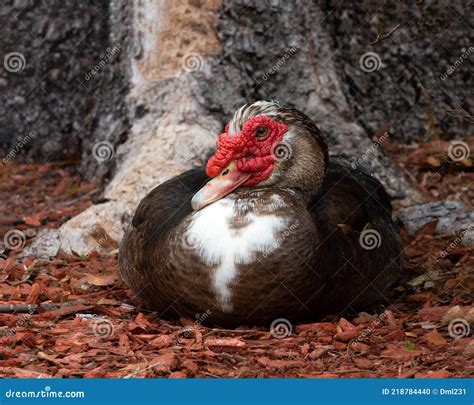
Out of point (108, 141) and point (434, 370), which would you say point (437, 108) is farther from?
point (434, 370)

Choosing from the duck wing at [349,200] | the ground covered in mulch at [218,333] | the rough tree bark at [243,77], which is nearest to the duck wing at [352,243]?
the duck wing at [349,200]

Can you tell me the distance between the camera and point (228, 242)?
15.0 feet

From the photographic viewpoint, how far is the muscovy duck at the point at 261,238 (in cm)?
458

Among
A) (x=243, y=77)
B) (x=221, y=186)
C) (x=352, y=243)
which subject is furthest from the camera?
(x=243, y=77)

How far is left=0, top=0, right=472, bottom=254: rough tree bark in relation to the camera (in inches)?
257

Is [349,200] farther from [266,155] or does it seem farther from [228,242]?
[228,242]

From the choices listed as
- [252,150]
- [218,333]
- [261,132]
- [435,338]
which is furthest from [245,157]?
[435,338]

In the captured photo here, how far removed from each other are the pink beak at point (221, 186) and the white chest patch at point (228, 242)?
0.15 m

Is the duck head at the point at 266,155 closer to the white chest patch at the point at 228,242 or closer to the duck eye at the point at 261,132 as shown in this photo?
the duck eye at the point at 261,132

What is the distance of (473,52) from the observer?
23.6ft

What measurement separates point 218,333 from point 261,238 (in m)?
0.54

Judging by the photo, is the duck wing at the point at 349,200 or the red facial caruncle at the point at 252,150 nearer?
the red facial caruncle at the point at 252,150

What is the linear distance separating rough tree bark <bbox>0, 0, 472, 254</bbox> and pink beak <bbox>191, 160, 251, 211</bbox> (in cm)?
166

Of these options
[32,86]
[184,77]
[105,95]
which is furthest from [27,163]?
[184,77]
